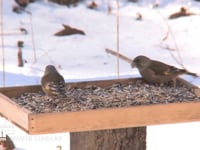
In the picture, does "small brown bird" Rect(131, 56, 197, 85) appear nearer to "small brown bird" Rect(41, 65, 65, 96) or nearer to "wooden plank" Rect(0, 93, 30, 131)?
"small brown bird" Rect(41, 65, 65, 96)

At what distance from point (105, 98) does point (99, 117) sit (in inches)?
16.7

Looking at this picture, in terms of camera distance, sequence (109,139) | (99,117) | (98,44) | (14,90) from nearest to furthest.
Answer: (99,117) < (109,139) < (14,90) < (98,44)

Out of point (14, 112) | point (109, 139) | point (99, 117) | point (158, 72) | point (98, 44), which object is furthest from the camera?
point (98, 44)

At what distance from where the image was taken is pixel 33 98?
4492 mm

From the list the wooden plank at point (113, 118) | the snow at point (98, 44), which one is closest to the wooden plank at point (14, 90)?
the wooden plank at point (113, 118)

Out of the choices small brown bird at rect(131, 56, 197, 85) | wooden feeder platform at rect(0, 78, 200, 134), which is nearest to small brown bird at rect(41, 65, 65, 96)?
wooden feeder platform at rect(0, 78, 200, 134)

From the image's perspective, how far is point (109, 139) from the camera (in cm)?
440

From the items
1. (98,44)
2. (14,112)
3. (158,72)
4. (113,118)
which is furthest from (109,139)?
(98,44)

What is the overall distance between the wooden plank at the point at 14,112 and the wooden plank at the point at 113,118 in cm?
8

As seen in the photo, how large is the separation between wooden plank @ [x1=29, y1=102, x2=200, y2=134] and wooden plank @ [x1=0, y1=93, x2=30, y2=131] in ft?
0.26

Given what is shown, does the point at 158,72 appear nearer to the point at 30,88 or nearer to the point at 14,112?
the point at 30,88

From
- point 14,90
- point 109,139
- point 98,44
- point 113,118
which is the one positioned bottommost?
point 109,139

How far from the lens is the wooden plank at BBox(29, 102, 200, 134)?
3898 millimetres

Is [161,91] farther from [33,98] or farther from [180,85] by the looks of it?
[33,98]
